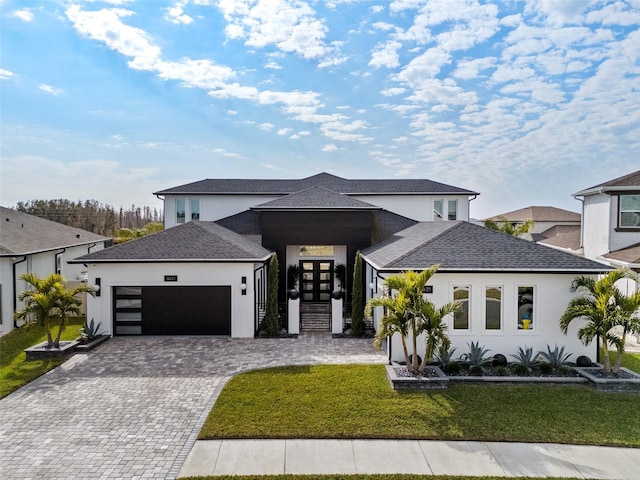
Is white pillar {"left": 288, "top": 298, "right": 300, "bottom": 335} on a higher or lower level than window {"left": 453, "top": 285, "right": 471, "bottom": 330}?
lower

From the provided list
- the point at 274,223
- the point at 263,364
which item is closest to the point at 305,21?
the point at 274,223

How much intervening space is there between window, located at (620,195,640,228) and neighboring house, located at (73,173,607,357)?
404 inches

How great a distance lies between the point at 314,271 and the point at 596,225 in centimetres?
1630

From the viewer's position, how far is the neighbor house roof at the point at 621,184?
18281 mm

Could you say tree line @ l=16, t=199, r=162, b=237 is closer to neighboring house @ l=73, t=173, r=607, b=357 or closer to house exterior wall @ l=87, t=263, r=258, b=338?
neighboring house @ l=73, t=173, r=607, b=357

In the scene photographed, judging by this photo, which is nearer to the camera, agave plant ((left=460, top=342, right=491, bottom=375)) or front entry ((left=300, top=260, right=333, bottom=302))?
agave plant ((left=460, top=342, right=491, bottom=375))

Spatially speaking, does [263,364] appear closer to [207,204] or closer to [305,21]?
[305,21]

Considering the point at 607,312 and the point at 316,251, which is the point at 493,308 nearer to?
the point at 607,312

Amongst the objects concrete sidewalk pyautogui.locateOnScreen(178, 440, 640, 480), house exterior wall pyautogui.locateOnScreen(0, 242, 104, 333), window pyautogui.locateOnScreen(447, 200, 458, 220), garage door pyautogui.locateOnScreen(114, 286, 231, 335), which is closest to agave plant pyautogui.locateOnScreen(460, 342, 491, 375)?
concrete sidewalk pyautogui.locateOnScreen(178, 440, 640, 480)

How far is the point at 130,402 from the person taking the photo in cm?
855

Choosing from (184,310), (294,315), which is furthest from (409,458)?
(184,310)

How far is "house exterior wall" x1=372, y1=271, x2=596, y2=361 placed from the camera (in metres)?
11.1

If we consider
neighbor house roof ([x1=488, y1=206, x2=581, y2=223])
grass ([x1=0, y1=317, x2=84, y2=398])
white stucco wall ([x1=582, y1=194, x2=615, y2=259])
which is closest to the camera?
grass ([x1=0, y1=317, x2=84, y2=398])

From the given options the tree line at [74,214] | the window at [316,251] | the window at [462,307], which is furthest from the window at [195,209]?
the tree line at [74,214]
